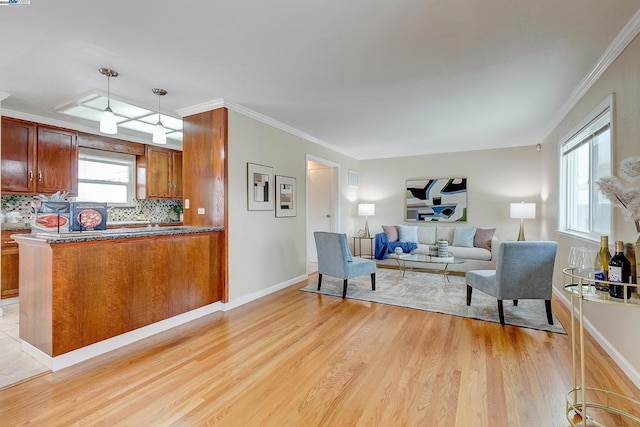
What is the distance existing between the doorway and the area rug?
1592 mm

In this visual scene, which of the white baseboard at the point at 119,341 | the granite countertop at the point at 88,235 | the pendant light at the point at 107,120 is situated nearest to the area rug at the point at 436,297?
A: the white baseboard at the point at 119,341

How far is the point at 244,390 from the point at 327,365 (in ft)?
2.09

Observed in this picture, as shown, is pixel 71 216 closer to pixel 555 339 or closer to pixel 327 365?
pixel 327 365

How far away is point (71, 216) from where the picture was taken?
2.50m

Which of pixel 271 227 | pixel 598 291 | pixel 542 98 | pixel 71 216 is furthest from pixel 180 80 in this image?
pixel 542 98

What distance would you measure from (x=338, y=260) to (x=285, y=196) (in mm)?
1326

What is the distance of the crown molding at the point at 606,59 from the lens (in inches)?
79.3

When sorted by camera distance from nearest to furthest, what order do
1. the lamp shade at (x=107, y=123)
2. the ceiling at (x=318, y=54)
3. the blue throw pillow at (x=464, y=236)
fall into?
1. the ceiling at (x=318, y=54)
2. the lamp shade at (x=107, y=123)
3. the blue throw pillow at (x=464, y=236)

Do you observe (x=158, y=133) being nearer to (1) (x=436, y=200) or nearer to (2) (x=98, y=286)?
(2) (x=98, y=286)

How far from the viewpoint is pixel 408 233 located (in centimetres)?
610

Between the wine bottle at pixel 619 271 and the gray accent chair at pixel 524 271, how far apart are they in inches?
54.6

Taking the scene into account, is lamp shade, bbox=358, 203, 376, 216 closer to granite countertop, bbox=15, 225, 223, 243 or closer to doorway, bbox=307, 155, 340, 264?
doorway, bbox=307, 155, 340, 264

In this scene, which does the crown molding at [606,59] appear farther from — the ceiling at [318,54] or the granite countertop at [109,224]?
the granite countertop at [109,224]

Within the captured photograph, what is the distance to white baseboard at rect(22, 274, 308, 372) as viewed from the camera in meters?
2.25
